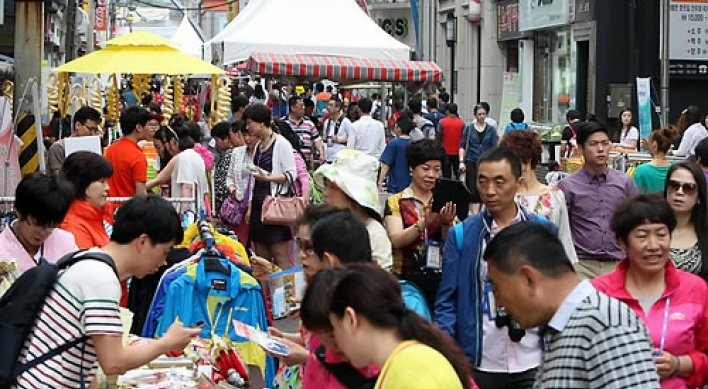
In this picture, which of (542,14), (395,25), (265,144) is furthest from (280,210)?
(395,25)

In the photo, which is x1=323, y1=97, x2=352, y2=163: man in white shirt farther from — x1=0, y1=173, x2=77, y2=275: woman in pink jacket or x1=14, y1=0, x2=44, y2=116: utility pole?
x1=0, y1=173, x2=77, y2=275: woman in pink jacket

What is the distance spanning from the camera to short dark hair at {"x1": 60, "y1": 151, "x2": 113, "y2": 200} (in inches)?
312

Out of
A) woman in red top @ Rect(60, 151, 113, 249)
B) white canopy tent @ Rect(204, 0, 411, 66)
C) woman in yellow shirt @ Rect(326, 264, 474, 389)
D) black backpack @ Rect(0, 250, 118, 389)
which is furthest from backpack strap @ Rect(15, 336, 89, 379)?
white canopy tent @ Rect(204, 0, 411, 66)

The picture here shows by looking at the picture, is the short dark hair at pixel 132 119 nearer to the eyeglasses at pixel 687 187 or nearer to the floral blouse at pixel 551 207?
the floral blouse at pixel 551 207

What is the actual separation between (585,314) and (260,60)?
16.6 metres

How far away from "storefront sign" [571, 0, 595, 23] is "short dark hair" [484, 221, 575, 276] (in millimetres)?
26015

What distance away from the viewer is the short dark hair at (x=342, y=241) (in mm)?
4934

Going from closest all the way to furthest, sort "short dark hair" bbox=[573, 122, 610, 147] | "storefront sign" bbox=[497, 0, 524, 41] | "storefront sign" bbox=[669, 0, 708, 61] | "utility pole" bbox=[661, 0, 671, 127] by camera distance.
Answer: "short dark hair" bbox=[573, 122, 610, 147] < "utility pole" bbox=[661, 0, 671, 127] < "storefront sign" bbox=[669, 0, 708, 61] < "storefront sign" bbox=[497, 0, 524, 41]

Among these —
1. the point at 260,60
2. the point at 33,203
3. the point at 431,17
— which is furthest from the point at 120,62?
the point at 431,17

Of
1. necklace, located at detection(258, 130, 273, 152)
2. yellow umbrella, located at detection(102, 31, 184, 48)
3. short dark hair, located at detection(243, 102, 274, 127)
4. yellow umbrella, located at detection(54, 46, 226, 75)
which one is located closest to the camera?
short dark hair, located at detection(243, 102, 274, 127)

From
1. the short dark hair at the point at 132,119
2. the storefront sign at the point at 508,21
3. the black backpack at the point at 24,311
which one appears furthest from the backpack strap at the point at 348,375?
the storefront sign at the point at 508,21

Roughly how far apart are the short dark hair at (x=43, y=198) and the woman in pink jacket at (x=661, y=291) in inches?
107

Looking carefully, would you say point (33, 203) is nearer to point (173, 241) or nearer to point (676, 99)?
point (173, 241)

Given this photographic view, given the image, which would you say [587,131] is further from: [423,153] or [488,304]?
[488,304]
